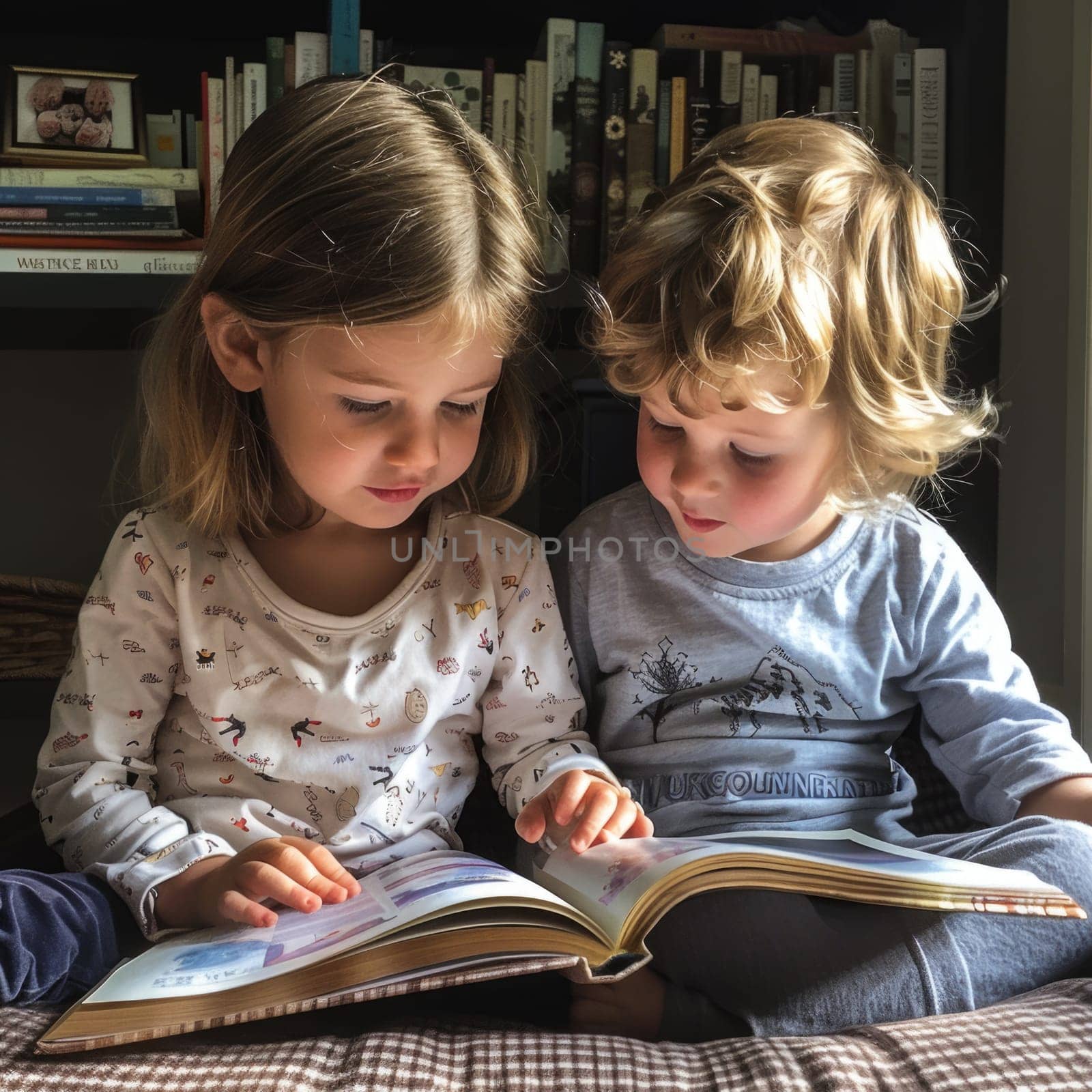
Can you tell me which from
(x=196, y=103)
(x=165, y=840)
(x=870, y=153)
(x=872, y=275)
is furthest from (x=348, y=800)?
(x=196, y=103)

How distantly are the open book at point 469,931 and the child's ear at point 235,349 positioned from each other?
1.34 feet

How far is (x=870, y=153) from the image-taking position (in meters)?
0.93

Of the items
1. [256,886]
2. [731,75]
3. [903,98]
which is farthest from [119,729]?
[903,98]

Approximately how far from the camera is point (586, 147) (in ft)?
3.98

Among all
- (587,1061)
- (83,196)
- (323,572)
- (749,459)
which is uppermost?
(83,196)

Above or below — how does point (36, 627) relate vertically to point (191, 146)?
below

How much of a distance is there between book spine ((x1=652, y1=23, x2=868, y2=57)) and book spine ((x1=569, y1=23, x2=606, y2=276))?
81 millimetres

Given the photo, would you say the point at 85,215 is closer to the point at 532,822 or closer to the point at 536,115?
the point at 536,115

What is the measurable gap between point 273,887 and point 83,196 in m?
0.81

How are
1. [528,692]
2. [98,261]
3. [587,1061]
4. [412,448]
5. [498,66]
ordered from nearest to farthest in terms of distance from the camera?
[587,1061] < [412,448] < [528,692] < [98,261] < [498,66]

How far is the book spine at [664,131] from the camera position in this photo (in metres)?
1.22

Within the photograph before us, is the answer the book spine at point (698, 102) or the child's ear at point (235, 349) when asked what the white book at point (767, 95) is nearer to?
the book spine at point (698, 102)

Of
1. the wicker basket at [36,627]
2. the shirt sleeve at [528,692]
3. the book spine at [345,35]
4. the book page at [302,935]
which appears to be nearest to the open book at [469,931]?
the book page at [302,935]

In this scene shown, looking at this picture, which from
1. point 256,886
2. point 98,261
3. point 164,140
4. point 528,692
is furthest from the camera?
point 164,140
